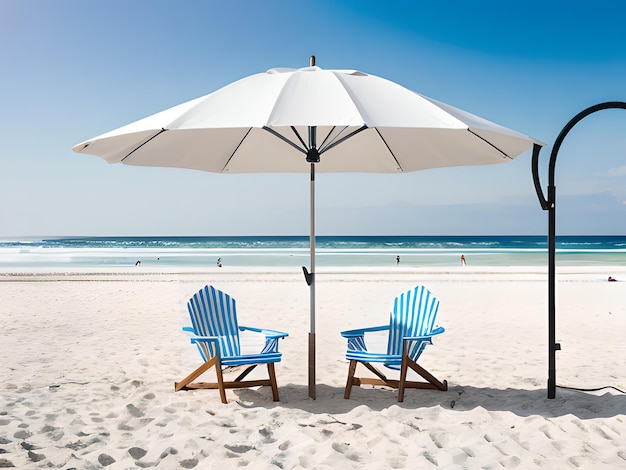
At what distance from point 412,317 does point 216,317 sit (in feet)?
5.09

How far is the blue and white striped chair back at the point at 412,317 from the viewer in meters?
4.62

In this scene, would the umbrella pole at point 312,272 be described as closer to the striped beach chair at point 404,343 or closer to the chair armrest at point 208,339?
the striped beach chair at point 404,343

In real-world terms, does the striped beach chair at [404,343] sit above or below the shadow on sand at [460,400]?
above

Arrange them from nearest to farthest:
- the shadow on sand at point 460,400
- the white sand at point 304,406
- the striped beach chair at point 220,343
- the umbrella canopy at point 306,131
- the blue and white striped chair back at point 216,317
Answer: the white sand at point 304,406, the umbrella canopy at point 306,131, the shadow on sand at point 460,400, the striped beach chair at point 220,343, the blue and white striped chair back at point 216,317

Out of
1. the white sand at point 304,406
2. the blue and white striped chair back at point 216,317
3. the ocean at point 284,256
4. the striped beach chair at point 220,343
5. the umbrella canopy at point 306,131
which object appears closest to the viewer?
the white sand at point 304,406

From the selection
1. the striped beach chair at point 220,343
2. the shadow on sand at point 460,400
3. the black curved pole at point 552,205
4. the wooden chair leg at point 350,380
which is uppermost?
the black curved pole at point 552,205

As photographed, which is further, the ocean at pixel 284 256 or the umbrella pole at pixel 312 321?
the ocean at pixel 284 256

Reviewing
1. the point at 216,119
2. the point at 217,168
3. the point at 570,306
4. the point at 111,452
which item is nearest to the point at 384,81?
the point at 216,119

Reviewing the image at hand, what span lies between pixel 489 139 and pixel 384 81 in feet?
2.74

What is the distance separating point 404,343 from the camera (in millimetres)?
4242

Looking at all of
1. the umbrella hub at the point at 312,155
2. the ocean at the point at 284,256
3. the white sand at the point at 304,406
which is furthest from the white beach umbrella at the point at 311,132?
the ocean at the point at 284,256

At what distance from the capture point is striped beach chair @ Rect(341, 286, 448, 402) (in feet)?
14.0

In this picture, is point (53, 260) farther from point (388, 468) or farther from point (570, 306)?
point (388, 468)

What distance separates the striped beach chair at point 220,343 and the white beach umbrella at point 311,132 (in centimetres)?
36
